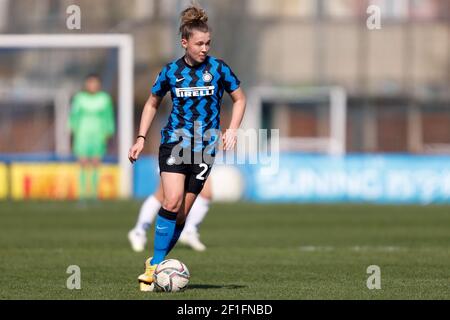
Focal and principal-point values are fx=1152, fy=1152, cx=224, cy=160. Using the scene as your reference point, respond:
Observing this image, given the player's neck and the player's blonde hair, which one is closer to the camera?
the player's blonde hair

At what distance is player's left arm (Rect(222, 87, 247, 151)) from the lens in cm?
829

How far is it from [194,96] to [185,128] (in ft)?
0.82

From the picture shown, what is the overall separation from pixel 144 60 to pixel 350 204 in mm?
10297

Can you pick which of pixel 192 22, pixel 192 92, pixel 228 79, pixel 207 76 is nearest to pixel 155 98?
pixel 192 92

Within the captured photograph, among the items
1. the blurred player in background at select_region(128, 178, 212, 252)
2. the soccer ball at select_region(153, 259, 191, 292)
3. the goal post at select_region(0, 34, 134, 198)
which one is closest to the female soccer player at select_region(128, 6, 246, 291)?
the soccer ball at select_region(153, 259, 191, 292)

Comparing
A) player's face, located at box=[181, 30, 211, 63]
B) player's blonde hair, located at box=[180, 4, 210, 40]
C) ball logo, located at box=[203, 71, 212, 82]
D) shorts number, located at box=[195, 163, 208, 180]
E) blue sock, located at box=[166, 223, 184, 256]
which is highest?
player's blonde hair, located at box=[180, 4, 210, 40]

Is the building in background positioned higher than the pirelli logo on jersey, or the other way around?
the building in background

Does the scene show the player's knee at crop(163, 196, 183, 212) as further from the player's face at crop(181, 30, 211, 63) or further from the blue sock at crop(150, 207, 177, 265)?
the player's face at crop(181, 30, 211, 63)

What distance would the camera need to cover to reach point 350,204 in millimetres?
20938

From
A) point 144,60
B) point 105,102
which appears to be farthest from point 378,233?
point 144,60

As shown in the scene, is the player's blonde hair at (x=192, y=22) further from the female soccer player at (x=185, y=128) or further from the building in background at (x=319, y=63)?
the building in background at (x=319, y=63)

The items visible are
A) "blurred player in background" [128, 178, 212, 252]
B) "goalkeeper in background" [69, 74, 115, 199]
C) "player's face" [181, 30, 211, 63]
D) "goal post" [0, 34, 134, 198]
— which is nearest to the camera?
"player's face" [181, 30, 211, 63]

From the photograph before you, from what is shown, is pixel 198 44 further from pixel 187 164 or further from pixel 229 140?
pixel 187 164

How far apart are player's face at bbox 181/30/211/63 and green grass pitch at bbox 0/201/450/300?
1705 mm
